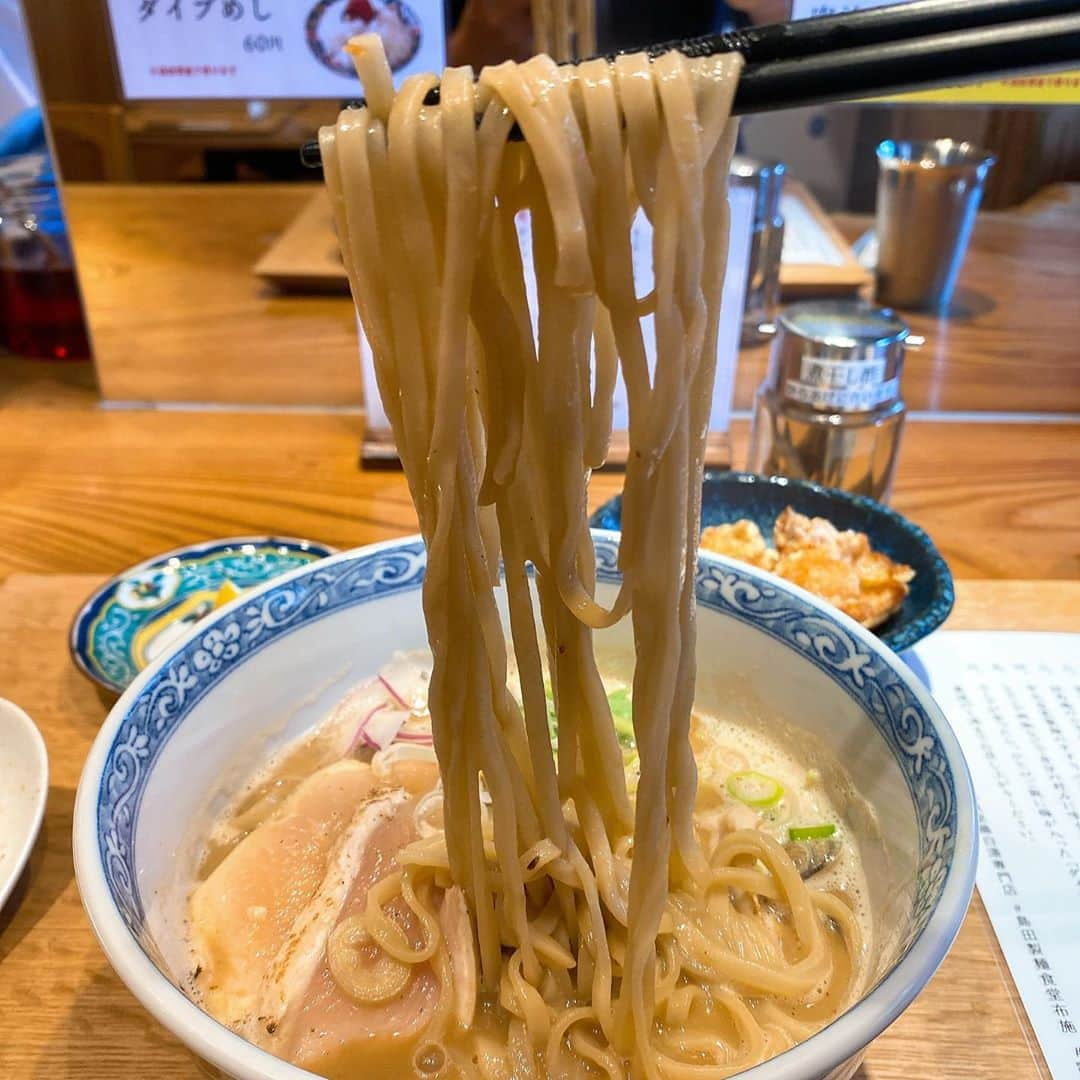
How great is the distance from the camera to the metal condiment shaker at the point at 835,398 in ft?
5.21

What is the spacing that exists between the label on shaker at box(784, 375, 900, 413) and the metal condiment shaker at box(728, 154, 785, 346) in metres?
0.54

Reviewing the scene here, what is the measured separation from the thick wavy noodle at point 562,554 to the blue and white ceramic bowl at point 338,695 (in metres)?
0.14

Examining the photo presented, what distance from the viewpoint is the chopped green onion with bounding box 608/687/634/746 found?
1111 mm

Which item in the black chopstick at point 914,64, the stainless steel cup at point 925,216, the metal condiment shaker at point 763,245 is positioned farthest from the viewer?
the stainless steel cup at point 925,216

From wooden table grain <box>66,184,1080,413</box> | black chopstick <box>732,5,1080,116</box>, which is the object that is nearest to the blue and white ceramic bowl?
black chopstick <box>732,5,1080,116</box>

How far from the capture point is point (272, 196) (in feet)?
7.42

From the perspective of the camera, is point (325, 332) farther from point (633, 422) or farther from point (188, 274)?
point (633, 422)

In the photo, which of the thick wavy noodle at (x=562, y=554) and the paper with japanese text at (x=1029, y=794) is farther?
the paper with japanese text at (x=1029, y=794)

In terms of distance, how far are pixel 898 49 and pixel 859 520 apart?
1021 millimetres

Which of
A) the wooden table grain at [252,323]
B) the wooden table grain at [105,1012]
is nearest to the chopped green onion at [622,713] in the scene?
the wooden table grain at [105,1012]

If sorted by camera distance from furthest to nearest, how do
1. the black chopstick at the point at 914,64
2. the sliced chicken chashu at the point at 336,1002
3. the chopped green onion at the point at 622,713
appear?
the chopped green onion at the point at 622,713
the sliced chicken chashu at the point at 336,1002
the black chopstick at the point at 914,64

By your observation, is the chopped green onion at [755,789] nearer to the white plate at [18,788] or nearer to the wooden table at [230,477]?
the wooden table at [230,477]

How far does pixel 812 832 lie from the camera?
0.95 metres

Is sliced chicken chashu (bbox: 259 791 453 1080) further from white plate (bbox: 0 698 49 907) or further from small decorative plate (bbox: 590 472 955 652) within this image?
small decorative plate (bbox: 590 472 955 652)
